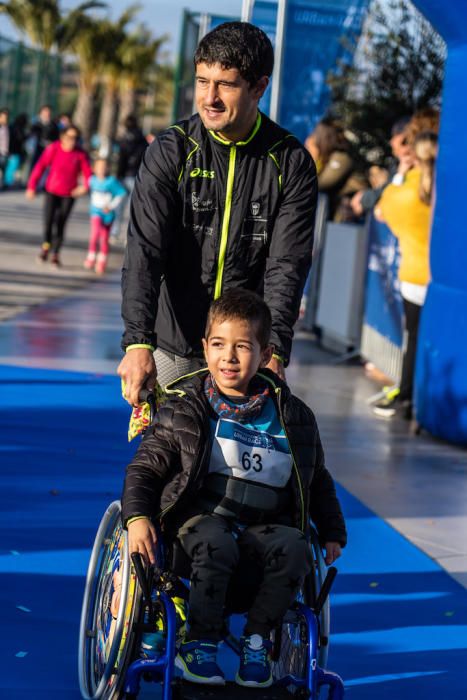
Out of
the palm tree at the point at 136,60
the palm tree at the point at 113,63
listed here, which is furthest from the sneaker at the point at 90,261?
the palm tree at the point at 136,60

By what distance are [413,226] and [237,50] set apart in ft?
16.5

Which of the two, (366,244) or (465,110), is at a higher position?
(465,110)

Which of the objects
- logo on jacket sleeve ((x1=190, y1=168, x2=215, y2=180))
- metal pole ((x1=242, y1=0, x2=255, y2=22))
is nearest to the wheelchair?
logo on jacket sleeve ((x1=190, y1=168, x2=215, y2=180))

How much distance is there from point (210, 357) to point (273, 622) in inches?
30.4

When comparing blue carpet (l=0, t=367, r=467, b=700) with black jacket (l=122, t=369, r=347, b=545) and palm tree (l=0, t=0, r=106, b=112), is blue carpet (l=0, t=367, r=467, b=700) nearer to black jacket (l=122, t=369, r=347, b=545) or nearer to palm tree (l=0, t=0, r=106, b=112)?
black jacket (l=122, t=369, r=347, b=545)

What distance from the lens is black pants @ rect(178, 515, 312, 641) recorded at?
334 centimetres

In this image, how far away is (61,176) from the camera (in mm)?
15961

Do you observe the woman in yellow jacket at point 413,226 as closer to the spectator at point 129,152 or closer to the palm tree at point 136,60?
the spectator at point 129,152

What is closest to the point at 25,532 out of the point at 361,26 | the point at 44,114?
the point at 361,26

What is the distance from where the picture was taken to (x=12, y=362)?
9.90m

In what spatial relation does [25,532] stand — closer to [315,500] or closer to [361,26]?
[315,500]

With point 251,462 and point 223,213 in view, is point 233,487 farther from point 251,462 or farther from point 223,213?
point 223,213

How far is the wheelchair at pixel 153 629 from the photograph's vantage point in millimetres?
3266

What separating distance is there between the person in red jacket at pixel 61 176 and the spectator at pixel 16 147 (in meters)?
13.5
